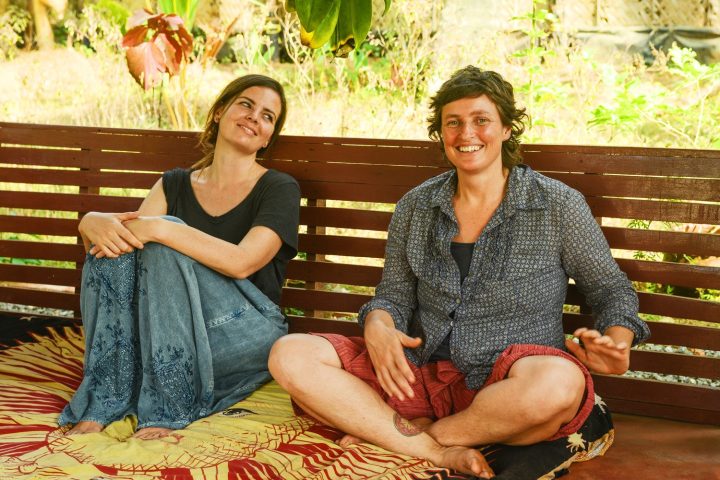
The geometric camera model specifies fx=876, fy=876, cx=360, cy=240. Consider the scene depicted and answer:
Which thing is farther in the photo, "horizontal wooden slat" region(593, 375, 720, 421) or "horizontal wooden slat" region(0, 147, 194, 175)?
"horizontal wooden slat" region(0, 147, 194, 175)

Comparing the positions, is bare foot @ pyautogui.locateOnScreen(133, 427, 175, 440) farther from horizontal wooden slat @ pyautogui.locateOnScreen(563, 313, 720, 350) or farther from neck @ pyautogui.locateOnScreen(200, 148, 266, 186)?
horizontal wooden slat @ pyautogui.locateOnScreen(563, 313, 720, 350)

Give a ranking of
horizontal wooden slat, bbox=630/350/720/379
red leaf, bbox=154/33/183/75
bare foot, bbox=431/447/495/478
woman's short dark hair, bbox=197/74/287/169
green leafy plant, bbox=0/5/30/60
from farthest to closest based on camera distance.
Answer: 1. green leafy plant, bbox=0/5/30/60
2. red leaf, bbox=154/33/183/75
3. woman's short dark hair, bbox=197/74/287/169
4. horizontal wooden slat, bbox=630/350/720/379
5. bare foot, bbox=431/447/495/478

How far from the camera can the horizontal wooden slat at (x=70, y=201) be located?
400cm

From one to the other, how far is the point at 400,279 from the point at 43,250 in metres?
2.05

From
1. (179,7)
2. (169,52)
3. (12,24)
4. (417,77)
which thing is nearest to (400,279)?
(169,52)

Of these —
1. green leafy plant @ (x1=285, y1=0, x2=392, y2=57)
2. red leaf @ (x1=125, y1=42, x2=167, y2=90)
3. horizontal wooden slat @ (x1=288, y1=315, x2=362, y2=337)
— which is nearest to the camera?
green leafy plant @ (x1=285, y1=0, x2=392, y2=57)

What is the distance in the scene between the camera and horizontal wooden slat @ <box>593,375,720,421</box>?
3074 millimetres

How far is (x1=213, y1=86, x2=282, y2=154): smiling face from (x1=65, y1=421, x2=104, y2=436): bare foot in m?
1.19

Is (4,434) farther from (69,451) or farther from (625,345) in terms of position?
(625,345)

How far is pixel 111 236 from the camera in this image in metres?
2.96

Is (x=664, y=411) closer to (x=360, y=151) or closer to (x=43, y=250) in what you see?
(x=360, y=151)

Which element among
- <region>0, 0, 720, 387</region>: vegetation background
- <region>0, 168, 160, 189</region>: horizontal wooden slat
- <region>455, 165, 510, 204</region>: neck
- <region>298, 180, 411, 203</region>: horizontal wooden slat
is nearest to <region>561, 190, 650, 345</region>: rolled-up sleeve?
<region>455, 165, 510, 204</region>: neck

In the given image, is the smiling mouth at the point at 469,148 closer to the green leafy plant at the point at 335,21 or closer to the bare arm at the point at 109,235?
the green leafy plant at the point at 335,21

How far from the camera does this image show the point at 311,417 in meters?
2.94
